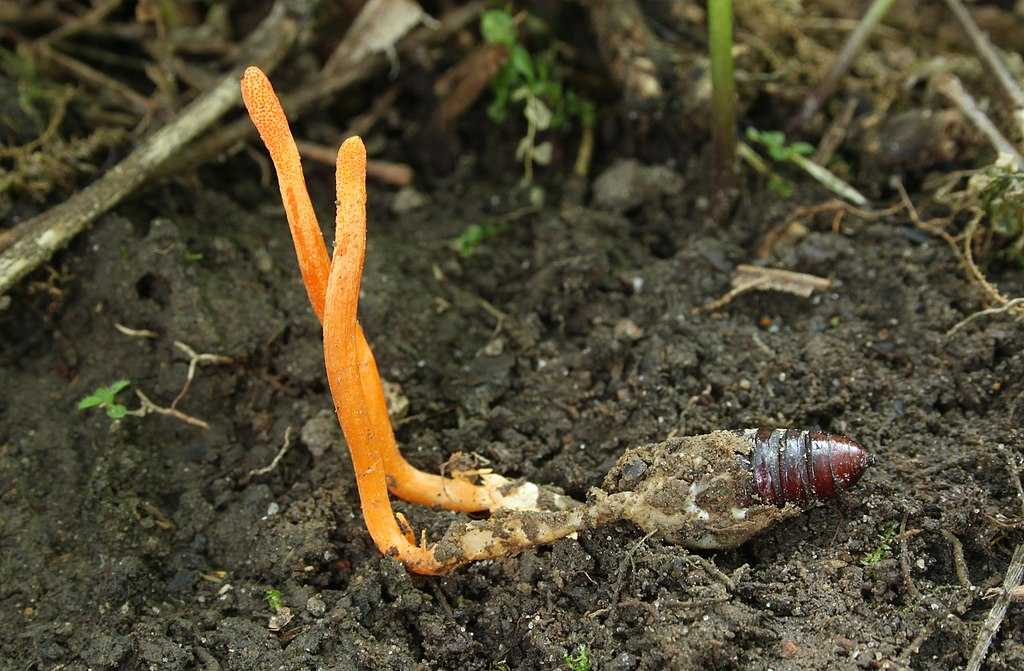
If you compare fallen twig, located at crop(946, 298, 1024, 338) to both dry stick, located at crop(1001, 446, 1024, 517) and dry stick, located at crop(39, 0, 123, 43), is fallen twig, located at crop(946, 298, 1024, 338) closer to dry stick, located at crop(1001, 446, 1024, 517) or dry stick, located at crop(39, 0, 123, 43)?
dry stick, located at crop(1001, 446, 1024, 517)

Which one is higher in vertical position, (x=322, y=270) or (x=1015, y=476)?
(x=322, y=270)

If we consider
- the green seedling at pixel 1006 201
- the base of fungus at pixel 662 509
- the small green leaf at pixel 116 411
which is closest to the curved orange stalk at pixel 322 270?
the base of fungus at pixel 662 509

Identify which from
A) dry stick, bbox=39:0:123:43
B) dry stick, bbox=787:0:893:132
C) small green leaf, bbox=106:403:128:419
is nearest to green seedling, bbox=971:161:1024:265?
dry stick, bbox=787:0:893:132

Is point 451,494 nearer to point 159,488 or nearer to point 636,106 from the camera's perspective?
point 159,488

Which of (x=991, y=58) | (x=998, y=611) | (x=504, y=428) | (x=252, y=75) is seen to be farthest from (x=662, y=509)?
(x=991, y=58)

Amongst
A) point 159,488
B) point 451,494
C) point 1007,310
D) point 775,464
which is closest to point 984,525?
point 775,464

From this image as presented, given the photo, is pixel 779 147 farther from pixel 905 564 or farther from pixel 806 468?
pixel 905 564
